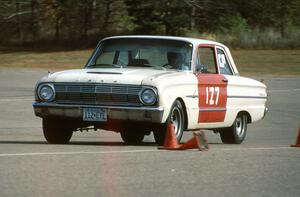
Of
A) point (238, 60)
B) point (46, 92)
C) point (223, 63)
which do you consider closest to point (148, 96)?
point (46, 92)

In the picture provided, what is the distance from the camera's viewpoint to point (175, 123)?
12.6 metres

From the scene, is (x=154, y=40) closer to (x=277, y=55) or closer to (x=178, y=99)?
(x=178, y=99)

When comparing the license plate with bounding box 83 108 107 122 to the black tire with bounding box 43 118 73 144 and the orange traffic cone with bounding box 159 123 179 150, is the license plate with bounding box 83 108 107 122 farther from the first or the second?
the orange traffic cone with bounding box 159 123 179 150

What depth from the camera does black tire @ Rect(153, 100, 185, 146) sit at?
12.2 meters

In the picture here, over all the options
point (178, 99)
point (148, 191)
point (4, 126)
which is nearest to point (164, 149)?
point (178, 99)

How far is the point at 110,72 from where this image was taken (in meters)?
12.4

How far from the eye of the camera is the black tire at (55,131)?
12805mm

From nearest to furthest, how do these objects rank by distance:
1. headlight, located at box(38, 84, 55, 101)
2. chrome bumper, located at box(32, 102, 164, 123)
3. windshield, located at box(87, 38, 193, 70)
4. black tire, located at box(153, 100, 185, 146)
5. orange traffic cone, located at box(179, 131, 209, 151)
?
orange traffic cone, located at box(179, 131, 209, 151) < chrome bumper, located at box(32, 102, 164, 123) < black tire, located at box(153, 100, 185, 146) < headlight, located at box(38, 84, 55, 101) < windshield, located at box(87, 38, 193, 70)

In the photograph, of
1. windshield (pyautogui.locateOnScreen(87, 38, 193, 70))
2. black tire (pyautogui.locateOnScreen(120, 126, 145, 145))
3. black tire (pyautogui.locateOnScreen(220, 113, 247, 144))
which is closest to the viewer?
windshield (pyautogui.locateOnScreen(87, 38, 193, 70))

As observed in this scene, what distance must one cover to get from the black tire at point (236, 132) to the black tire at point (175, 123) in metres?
2.38

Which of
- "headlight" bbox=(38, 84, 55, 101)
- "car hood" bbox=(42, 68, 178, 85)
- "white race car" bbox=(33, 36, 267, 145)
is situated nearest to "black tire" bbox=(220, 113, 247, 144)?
"white race car" bbox=(33, 36, 267, 145)

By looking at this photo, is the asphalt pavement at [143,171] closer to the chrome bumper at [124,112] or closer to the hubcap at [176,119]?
the chrome bumper at [124,112]

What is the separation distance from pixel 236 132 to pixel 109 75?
364cm

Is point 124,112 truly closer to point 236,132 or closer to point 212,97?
point 212,97
